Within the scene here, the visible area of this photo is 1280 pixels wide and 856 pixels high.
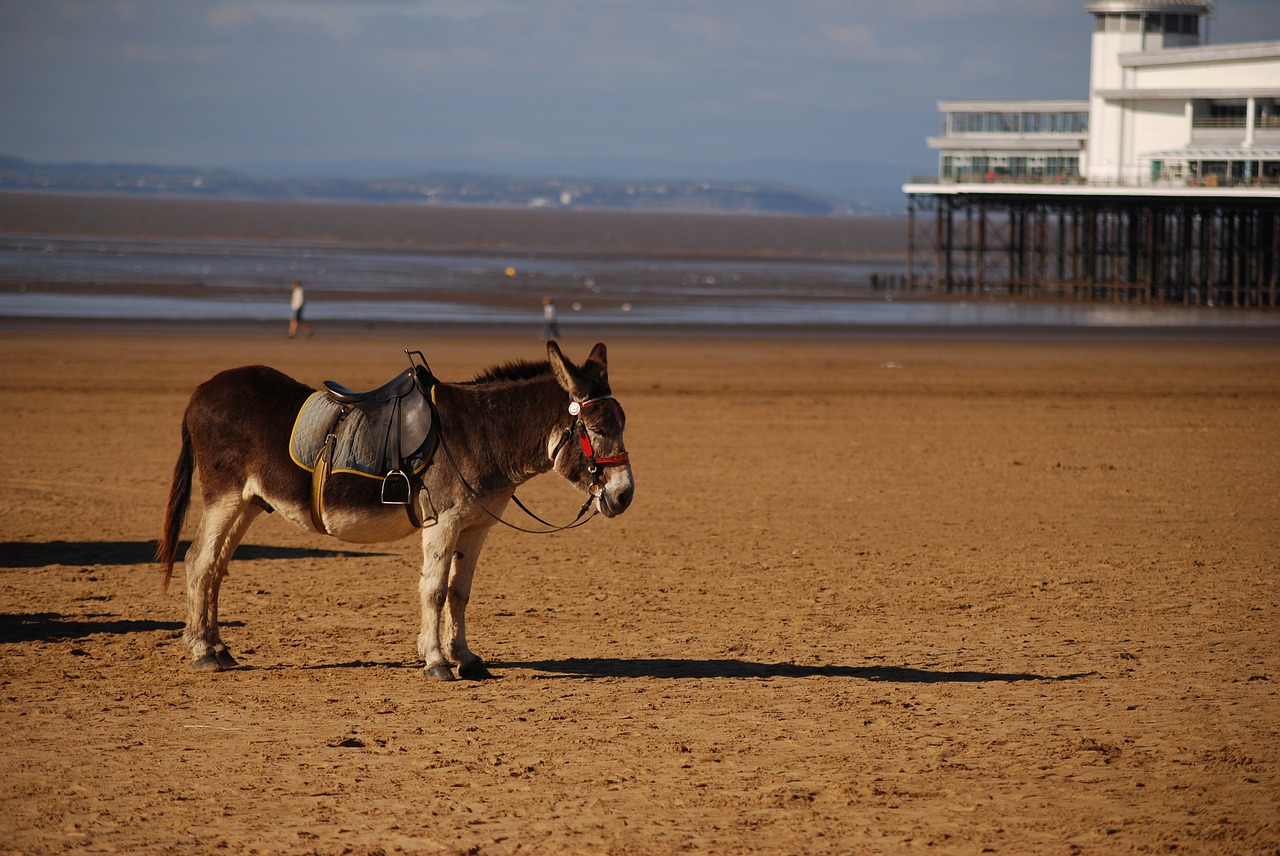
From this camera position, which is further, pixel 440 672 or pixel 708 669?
pixel 708 669

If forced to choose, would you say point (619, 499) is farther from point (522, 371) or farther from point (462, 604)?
point (462, 604)

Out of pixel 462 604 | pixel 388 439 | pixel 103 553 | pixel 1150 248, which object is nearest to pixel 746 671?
pixel 462 604

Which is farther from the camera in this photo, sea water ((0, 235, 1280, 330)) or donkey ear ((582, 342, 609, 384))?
sea water ((0, 235, 1280, 330))

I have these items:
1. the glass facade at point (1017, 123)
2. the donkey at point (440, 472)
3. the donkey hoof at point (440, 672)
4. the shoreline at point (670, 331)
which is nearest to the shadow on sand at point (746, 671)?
the donkey hoof at point (440, 672)

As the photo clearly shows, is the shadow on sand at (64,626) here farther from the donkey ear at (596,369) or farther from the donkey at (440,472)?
the donkey ear at (596,369)

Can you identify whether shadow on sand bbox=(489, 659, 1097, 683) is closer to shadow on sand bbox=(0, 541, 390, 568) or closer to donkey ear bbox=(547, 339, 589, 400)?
donkey ear bbox=(547, 339, 589, 400)

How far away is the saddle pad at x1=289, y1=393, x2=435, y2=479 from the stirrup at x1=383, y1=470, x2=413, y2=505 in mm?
71

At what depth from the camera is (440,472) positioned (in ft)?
28.0

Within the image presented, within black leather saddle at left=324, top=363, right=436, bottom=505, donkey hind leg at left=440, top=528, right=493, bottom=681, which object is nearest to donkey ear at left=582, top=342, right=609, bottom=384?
black leather saddle at left=324, top=363, right=436, bottom=505

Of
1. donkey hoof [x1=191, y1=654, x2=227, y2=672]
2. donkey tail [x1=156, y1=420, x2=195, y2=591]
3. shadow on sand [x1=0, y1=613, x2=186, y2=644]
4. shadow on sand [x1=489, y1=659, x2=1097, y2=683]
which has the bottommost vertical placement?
shadow on sand [x1=489, y1=659, x2=1097, y2=683]

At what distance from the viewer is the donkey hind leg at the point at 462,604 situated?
8781 mm

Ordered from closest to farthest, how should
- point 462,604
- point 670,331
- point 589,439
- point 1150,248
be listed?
point 589,439 → point 462,604 → point 670,331 → point 1150,248

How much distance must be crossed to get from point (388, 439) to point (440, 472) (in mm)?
396

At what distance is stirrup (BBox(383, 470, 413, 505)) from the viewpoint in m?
8.43
